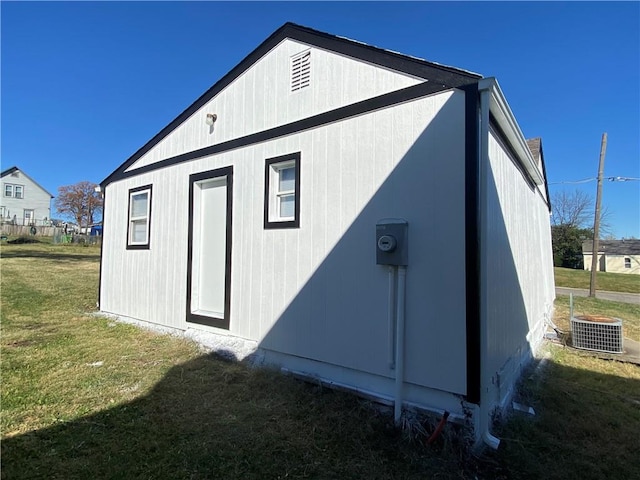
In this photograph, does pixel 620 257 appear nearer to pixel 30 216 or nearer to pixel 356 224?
pixel 356 224

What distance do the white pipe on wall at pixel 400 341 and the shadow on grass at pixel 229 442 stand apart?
0.19 meters

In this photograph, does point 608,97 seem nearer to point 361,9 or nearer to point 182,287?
point 361,9

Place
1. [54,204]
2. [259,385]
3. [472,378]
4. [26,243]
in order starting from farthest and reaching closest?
[54,204]
[26,243]
[259,385]
[472,378]

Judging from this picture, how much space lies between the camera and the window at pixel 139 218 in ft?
21.5

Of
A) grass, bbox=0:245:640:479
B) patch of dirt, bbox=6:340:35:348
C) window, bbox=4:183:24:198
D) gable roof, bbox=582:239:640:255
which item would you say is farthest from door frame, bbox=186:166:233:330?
gable roof, bbox=582:239:640:255

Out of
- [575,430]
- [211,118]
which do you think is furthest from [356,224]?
[211,118]

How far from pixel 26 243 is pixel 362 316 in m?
32.4

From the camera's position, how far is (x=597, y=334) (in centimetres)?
584

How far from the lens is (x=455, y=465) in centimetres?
254

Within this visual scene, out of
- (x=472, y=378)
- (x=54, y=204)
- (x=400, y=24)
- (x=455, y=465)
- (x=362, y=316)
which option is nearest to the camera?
(x=455, y=465)

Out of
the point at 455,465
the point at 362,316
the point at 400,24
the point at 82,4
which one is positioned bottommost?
the point at 455,465

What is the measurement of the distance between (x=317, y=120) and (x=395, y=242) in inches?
72.2

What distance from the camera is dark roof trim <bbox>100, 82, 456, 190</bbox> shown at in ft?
10.7

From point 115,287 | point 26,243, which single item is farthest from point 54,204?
point 115,287
